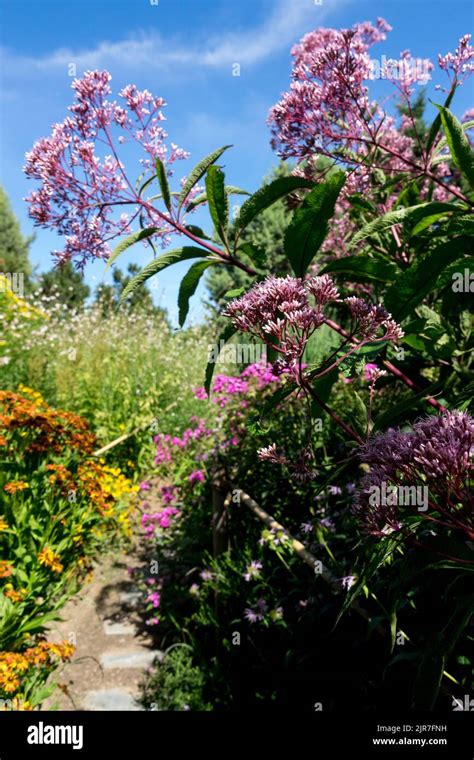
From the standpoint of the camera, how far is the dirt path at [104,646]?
10.1 ft

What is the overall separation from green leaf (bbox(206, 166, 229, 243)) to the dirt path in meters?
2.56

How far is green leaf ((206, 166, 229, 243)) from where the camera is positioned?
3.72 ft

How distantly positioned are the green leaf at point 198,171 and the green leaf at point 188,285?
0.54 ft

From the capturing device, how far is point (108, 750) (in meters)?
1.35

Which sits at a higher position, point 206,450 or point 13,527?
point 206,450

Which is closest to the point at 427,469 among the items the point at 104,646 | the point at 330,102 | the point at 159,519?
the point at 330,102

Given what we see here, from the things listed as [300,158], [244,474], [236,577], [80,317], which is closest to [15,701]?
[236,577]

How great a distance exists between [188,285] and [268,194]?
0.91 feet

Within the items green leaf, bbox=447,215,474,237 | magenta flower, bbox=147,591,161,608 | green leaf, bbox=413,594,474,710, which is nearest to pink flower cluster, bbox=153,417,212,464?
magenta flower, bbox=147,591,161,608

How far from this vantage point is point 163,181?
3.75 feet

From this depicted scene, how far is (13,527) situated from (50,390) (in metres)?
3.12

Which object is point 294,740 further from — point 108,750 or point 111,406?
point 111,406

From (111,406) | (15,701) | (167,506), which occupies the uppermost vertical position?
(111,406)

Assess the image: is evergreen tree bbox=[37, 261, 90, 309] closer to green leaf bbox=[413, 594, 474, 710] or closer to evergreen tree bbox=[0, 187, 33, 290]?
evergreen tree bbox=[0, 187, 33, 290]
